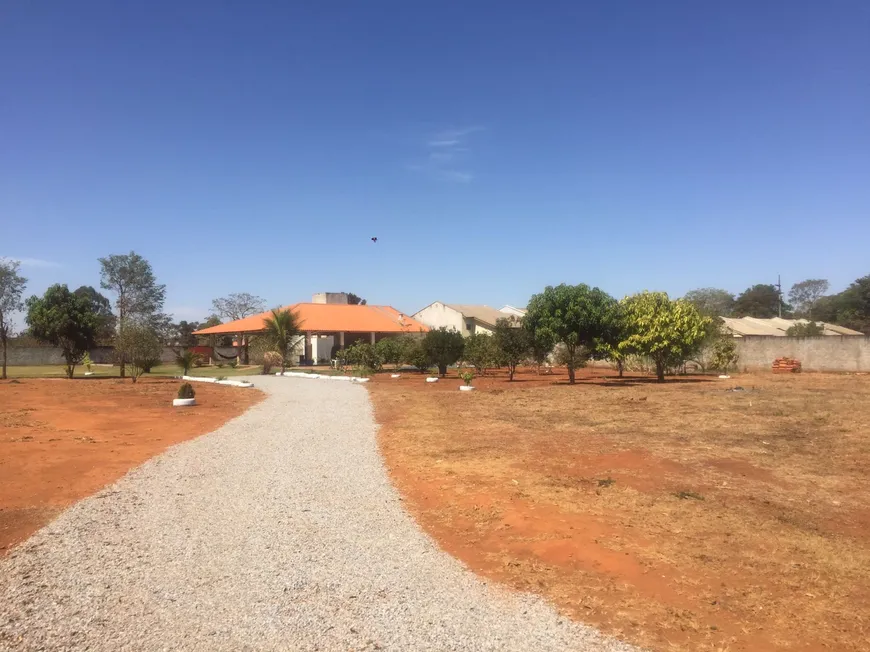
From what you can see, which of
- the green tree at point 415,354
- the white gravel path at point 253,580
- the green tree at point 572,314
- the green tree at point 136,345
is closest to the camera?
the white gravel path at point 253,580

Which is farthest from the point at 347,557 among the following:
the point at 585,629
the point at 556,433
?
the point at 556,433

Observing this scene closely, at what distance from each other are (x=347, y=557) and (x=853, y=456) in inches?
398

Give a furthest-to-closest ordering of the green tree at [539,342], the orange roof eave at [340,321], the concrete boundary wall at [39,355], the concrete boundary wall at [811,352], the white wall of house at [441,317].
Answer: the concrete boundary wall at [39,355], the white wall of house at [441,317], the orange roof eave at [340,321], the concrete boundary wall at [811,352], the green tree at [539,342]

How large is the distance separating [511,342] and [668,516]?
24.5 m

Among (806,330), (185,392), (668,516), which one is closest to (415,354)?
(185,392)

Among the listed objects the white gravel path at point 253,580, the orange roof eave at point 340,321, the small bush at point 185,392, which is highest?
the orange roof eave at point 340,321

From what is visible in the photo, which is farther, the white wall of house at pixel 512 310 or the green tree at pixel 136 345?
the white wall of house at pixel 512 310

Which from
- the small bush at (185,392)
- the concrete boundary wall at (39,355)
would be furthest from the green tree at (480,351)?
the concrete boundary wall at (39,355)

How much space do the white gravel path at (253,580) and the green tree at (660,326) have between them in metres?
24.1

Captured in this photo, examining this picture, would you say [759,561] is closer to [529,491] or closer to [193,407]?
[529,491]

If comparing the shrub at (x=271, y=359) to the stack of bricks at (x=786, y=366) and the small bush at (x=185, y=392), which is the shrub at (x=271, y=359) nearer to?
the small bush at (x=185, y=392)

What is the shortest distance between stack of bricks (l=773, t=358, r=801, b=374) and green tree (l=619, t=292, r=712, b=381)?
9725 millimetres

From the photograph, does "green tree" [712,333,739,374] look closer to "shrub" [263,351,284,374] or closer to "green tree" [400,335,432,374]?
"green tree" [400,335,432,374]

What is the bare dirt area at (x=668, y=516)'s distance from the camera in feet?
15.4
